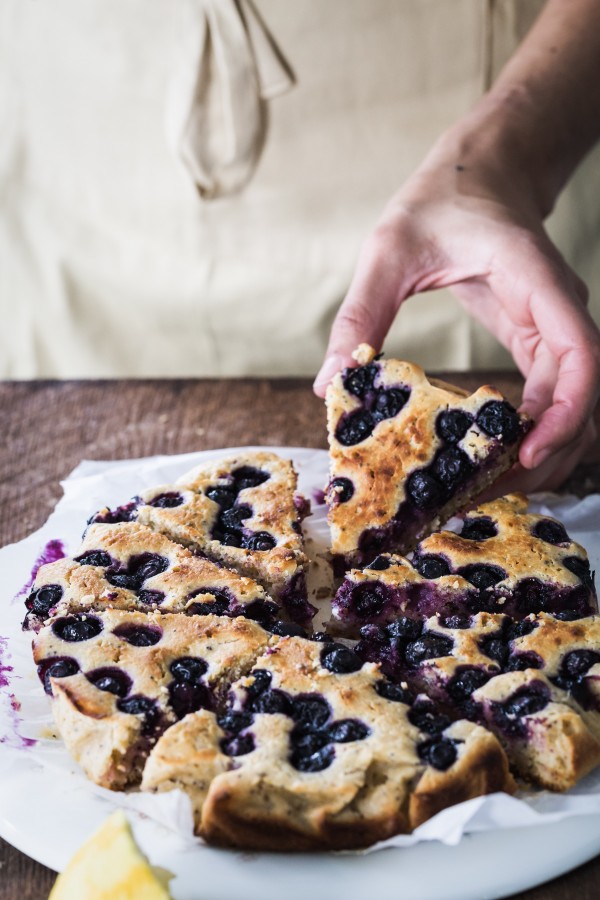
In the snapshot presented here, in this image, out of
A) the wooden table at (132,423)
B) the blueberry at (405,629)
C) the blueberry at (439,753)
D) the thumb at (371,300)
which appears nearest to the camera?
the blueberry at (439,753)

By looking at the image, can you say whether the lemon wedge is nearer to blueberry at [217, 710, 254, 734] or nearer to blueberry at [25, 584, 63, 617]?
blueberry at [217, 710, 254, 734]

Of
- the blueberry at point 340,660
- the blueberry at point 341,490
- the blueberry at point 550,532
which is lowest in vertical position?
the blueberry at point 341,490

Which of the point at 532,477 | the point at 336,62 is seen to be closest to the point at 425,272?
the point at 532,477

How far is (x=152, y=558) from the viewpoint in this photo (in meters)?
2.93

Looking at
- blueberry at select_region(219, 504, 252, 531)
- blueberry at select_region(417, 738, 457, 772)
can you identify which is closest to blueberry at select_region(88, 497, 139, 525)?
blueberry at select_region(219, 504, 252, 531)

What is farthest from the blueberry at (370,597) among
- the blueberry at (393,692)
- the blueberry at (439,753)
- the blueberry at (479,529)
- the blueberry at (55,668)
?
the blueberry at (55,668)

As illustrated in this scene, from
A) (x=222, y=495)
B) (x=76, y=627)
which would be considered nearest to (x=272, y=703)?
(x=76, y=627)

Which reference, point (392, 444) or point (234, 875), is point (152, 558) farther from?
point (234, 875)

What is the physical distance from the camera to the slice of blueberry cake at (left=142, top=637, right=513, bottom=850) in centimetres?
211

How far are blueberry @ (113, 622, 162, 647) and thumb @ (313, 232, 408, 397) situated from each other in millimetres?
1180

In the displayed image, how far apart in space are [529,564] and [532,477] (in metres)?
0.62

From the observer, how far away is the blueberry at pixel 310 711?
231 centimetres

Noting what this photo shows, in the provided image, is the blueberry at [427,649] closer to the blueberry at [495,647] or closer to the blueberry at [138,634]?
the blueberry at [495,647]

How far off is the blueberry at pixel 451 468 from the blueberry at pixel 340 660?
2.68 feet
